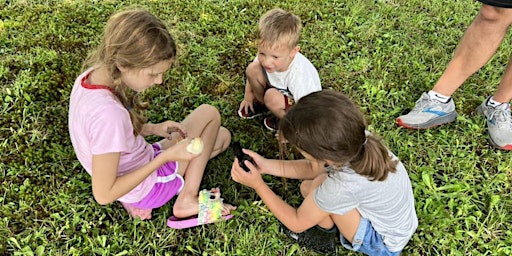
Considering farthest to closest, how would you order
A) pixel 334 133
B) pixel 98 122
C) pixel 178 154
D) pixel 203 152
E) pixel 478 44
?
pixel 478 44, pixel 203 152, pixel 178 154, pixel 98 122, pixel 334 133

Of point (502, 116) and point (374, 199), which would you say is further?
point (502, 116)

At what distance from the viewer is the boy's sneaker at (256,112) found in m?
3.31

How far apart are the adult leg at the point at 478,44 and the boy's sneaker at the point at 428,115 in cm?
10

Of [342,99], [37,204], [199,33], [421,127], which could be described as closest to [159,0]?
[199,33]

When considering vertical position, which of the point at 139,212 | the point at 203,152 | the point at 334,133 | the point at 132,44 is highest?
the point at 132,44

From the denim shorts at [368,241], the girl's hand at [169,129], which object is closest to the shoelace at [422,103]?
the denim shorts at [368,241]

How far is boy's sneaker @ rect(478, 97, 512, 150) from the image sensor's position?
312 centimetres

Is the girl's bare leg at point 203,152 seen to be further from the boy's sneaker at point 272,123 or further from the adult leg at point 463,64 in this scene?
the adult leg at point 463,64

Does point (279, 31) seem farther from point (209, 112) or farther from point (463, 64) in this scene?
point (463, 64)

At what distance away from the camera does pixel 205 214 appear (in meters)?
2.61

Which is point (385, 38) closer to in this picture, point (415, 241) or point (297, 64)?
point (297, 64)

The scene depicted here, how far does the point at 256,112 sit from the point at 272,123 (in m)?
0.19

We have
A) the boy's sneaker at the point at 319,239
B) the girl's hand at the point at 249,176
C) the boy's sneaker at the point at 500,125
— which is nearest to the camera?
the girl's hand at the point at 249,176

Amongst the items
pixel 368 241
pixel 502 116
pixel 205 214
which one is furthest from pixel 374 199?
pixel 502 116
